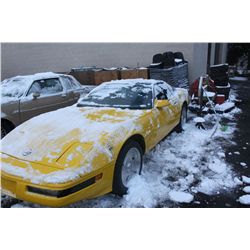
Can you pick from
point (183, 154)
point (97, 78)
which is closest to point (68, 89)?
point (183, 154)

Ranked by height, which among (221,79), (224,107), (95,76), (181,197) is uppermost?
(221,79)

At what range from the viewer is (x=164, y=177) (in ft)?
12.0

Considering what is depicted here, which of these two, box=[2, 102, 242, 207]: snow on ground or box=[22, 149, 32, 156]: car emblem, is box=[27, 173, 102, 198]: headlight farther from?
box=[2, 102, 242, 207]: snow on ground

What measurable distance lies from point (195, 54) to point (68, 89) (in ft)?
20.4

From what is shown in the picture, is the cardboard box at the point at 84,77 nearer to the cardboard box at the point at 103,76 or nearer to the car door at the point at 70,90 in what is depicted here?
the cardboard box at the point at 103,76

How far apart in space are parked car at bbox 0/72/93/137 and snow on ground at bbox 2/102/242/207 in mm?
2483

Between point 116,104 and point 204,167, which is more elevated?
point 116,104

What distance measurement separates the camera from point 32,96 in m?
5.49

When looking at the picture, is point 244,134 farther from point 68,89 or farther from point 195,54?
point 195,54

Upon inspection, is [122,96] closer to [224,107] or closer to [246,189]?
[246,189]

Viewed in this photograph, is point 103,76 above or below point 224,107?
above

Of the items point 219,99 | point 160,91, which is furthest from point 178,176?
point 219,99

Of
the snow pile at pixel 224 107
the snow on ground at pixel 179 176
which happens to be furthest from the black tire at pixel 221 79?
the snow on ground at pixel 179 176

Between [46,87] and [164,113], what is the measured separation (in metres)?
Answer: 2.93
